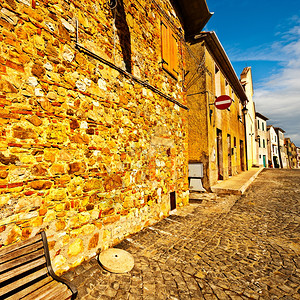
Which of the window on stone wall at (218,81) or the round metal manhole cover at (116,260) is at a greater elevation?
the window on stone wall at (218,81)

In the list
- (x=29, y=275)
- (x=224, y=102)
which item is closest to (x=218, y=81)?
(x=224, y=102)

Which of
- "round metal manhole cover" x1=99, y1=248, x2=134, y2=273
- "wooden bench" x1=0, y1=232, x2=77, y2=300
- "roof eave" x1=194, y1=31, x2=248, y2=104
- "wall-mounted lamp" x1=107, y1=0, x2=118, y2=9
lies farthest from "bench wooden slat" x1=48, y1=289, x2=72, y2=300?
"roof eave" x1=194, y1=31, x2=248, y2=104

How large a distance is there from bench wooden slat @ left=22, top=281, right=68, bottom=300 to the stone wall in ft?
1.81

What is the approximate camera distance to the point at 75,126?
2.84 meters

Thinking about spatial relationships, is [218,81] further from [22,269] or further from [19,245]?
[22,269]

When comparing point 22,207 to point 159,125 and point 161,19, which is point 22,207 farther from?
point 161,19

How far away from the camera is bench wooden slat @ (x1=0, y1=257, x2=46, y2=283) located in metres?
1.80

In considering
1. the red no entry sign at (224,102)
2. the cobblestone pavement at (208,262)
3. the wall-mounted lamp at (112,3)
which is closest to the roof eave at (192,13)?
the red no entry sign at (224,102)

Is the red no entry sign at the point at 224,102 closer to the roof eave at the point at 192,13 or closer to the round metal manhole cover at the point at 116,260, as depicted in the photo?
the roof eave at the point at 192,13

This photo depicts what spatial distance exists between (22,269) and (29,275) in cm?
11

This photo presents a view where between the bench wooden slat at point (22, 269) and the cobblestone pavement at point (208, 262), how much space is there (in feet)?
2.04

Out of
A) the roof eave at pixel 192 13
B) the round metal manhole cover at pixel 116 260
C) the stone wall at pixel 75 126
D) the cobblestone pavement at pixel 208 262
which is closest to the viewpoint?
the stone wall at pixel 75 126

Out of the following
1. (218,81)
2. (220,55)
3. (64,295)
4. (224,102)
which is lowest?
(64,295)

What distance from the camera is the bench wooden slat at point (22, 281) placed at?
1757 mm
